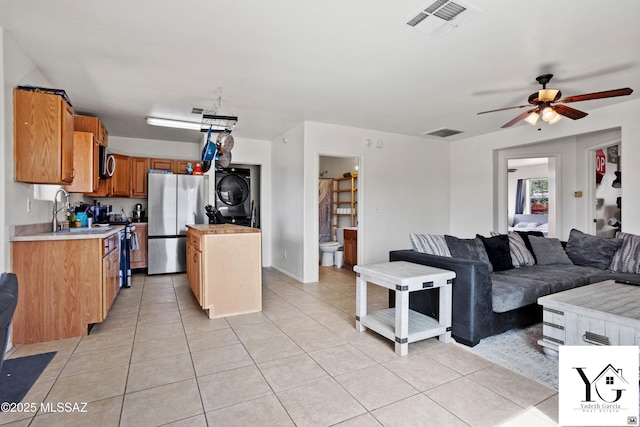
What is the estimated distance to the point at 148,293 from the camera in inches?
169

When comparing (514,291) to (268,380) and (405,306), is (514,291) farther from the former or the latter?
(268,380)

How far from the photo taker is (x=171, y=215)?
214 inches

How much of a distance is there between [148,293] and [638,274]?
5810 mm

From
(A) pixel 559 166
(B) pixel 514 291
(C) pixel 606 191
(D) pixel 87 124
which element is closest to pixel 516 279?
(B) pixel 514 291

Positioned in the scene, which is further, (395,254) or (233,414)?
(395,254)

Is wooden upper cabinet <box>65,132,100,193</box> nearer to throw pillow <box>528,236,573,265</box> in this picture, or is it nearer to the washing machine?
the washing machine

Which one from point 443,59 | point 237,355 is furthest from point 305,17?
point 237,355

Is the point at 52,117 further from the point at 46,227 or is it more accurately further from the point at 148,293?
the point at 148,293

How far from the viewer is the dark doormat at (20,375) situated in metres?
1.93

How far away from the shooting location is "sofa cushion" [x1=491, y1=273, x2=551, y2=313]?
8.96 ft

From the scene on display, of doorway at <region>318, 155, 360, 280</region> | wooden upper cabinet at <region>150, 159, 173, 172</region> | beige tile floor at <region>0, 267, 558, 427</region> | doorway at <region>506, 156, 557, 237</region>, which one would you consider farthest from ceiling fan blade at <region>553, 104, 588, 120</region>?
doorway at <region>506, 156, 557, 237</region>

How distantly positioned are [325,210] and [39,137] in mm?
5178

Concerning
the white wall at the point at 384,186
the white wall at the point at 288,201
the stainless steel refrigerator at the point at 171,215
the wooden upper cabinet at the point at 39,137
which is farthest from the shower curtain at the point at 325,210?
the wooden upper cabinet at the point at 39,137

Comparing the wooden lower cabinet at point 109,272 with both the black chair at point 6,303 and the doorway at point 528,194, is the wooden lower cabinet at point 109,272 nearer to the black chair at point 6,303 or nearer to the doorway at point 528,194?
the black chair at point 6,303
